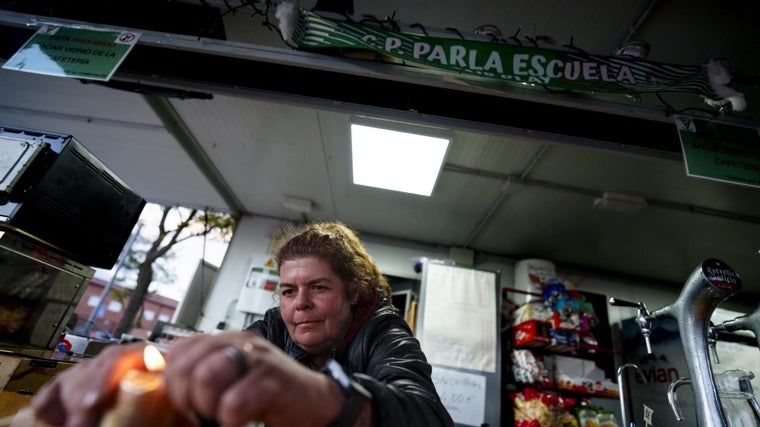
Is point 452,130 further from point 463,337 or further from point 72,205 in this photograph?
point 463,337

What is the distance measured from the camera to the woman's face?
1212 millimetres

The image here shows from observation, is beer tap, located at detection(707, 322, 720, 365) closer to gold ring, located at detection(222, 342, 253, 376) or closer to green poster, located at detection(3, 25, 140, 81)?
gold ring, located at detection(222, 342, 253, 376)

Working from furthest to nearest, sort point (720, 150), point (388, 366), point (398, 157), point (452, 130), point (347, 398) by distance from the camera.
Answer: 1. point (398, 157)
2. point (452, 130)
3. point (720, 150)
4. point (388, 366)
5. point (347, 398)

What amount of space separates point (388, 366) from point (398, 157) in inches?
82.6

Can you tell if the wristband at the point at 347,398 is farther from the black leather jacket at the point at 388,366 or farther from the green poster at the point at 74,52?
the green poster at the point at 74,52

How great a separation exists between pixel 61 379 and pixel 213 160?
135 inches

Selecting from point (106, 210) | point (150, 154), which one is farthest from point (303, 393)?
point (150, 154)

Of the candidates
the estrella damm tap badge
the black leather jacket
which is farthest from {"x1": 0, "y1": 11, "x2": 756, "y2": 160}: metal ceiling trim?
the black leather jacket

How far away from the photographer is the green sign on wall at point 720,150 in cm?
157

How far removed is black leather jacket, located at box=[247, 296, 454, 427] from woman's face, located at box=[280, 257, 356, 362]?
76 mm

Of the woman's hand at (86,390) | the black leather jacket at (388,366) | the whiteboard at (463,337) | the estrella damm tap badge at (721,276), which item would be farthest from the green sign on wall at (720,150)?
the whiteboard at (463,337)

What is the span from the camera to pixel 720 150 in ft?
5.31

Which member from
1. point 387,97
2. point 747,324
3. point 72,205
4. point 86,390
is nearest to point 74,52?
point 72,205

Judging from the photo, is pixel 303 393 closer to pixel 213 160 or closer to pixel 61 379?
pixel 61 379
